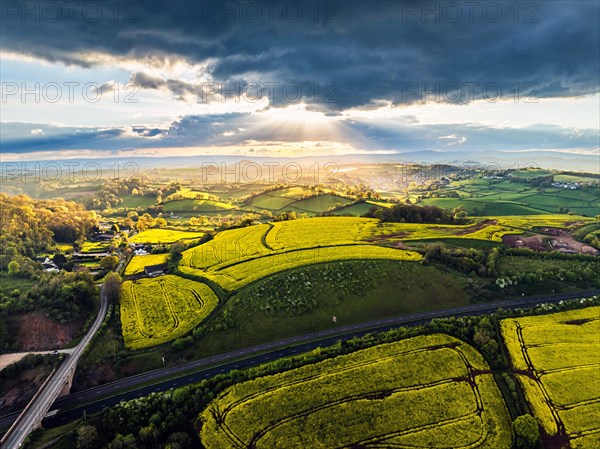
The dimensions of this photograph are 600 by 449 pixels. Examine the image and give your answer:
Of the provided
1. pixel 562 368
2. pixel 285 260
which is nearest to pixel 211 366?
pixel 285 260

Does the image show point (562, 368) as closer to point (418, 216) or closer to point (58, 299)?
point (418, 216)

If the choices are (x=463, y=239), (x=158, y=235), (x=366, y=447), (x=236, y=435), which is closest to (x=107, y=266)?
(x=158, y=235)

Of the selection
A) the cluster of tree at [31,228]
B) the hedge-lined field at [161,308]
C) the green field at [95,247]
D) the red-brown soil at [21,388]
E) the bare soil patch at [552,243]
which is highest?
the cluster of tree at [31,228]

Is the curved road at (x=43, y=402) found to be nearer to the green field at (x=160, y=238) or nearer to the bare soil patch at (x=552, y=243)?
the green field at (x=160, y=238)

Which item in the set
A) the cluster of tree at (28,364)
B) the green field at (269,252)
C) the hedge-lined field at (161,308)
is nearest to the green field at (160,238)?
the green field at (269,252)

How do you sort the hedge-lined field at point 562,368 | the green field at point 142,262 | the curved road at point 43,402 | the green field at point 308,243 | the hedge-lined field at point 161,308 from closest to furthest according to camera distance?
the curved road at point 43,402 < the hedge-lined field at point 562,368 < the hedge-lined field at point 161,308 < the green field at point 308,243 < the green field at point 142,262

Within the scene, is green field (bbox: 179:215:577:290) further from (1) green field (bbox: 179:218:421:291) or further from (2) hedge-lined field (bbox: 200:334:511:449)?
(2) hedge-lined field (bbox: 200:334:511:449)
